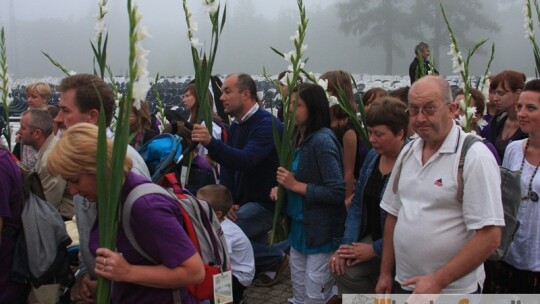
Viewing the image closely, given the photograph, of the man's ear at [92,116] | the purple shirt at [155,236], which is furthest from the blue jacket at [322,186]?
the purple shirt at [155,236]

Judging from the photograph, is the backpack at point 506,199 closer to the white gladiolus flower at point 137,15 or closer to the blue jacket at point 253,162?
the white gladiolus flower at point 137,15

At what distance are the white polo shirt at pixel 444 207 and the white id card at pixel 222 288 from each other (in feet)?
2.50

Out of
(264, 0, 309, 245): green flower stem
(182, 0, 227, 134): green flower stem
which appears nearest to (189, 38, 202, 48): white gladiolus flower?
(182, 0, 227, 134): green flower stem

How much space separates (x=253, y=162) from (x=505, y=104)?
6.60ft

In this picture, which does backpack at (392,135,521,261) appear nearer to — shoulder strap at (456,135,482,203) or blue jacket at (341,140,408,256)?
shoulder strap at (456,135,482,203)

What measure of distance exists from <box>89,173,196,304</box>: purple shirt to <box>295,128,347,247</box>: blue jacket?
1633mm

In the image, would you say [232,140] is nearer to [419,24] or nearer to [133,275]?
[133,275]

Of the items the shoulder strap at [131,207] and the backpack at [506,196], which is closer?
the shoulder strap at [131,207]

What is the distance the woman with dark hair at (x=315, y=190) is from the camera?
3506 millimetres

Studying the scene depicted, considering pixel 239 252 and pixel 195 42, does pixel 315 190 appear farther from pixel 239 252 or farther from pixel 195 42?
pixel 195 42

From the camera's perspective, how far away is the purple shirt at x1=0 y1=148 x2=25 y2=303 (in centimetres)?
234

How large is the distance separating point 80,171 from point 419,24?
1209 centimetres

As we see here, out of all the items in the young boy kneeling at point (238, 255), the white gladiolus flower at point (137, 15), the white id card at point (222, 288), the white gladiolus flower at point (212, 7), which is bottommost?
the young boy kneeling at point (238, 255)

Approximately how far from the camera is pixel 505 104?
443 cm
